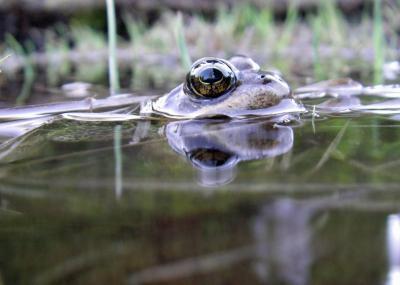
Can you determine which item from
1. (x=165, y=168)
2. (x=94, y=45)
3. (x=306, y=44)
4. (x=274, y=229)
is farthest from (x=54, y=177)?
(x=94, y=45)

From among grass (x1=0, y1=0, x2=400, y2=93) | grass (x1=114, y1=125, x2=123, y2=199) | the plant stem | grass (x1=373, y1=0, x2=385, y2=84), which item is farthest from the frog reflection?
grass (x1=0, y1=0, x2=400, y2=93)

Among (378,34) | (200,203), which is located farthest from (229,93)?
(378,34)

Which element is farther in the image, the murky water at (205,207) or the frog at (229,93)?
the frog at (229,93)

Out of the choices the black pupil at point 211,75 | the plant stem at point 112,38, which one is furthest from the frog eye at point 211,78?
the plant stem at point 112,38

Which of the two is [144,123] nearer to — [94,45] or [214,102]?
[214,102]

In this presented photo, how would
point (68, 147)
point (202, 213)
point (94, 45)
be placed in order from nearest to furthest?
1. point (202, 213)
2. point (68, 147)
3. point (94, 45)

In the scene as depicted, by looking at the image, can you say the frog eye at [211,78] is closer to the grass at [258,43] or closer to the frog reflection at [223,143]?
the frog reflection at [223,143]
